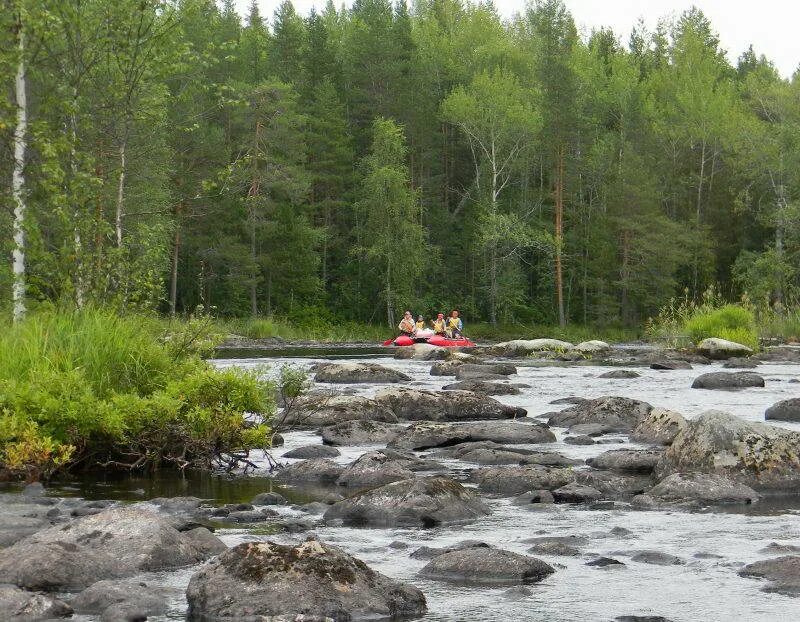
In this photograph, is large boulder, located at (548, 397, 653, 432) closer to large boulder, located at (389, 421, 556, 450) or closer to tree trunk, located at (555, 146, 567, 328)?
large boulder, located at (389, 421, 556, 450)

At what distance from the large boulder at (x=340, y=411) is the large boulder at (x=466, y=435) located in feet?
5.76

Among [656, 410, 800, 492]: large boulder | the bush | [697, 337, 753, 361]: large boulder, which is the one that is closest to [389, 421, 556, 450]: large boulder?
[656, 410, 800, 492]: large boulder

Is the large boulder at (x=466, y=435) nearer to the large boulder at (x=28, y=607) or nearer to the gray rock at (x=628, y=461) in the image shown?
the gray rock at (x=628, y=461)

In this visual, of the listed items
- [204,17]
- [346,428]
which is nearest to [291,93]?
[204,17]

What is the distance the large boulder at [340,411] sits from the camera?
15.6 meters

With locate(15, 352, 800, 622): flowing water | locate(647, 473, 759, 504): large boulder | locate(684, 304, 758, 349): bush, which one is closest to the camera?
locate(15, 352, 800, 622): flowing water

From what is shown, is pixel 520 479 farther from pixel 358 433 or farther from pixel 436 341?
pixel 436 341

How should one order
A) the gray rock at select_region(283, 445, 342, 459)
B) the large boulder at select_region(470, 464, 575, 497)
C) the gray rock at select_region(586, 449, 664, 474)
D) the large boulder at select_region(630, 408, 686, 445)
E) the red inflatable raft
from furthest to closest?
the red inflatable raft
the large boulder at select_region(630, 408, 686, 445)
the gray rock at select_region(283, 445, 342, 459)
the gray rock at select_region(586, 449, 664, 474)
the large boulder at select_region(470, 464, 575, 497)

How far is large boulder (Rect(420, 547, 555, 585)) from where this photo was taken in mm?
7273

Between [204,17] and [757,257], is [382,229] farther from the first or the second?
[757,257]

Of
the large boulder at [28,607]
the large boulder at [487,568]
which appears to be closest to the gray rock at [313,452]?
the large boulder at [487,568]

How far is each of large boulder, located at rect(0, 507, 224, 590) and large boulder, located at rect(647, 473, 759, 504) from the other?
4.26 m

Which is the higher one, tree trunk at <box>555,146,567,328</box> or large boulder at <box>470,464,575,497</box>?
tree trunk at <box>555,146,567,328</box>

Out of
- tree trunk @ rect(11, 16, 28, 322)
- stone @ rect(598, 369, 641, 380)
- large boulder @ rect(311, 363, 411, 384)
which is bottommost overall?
stone @ rect(598, 369, 641, 380)
